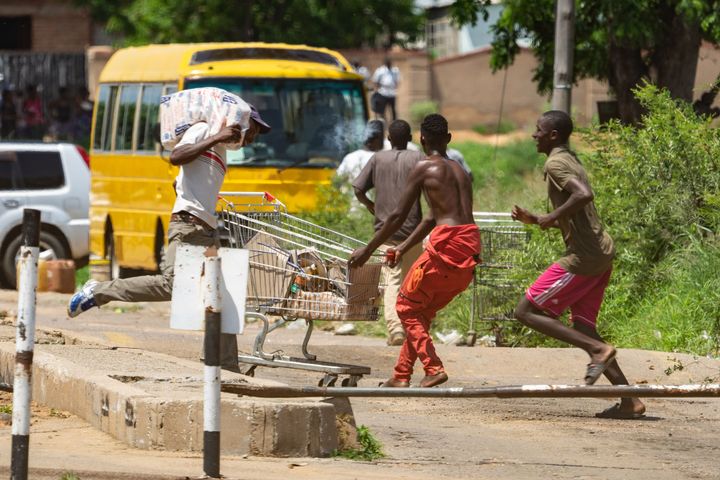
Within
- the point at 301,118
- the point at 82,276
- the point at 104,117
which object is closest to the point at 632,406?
the point at 301,118

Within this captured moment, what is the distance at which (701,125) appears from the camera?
43.9 ft

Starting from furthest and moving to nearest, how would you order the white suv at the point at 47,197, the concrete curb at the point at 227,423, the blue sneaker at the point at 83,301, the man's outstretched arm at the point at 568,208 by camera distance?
the white suv at the point at 47,197, the blue sneaker at the point at 83,301, the man's outstretched arm at the point at 568,208, the concrete curb at the point at 227,423

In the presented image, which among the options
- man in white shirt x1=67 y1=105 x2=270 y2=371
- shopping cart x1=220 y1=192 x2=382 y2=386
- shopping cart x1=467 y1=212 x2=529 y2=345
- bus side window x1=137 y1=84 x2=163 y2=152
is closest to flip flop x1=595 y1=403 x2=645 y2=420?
shopping cart x1=220 y1=192 x2=382 y2=386

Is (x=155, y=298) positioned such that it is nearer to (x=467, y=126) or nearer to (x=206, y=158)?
(x=206, y=158)

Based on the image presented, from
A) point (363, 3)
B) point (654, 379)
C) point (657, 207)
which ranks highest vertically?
point (363, 3)

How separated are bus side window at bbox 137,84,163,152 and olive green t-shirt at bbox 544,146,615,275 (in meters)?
9.13

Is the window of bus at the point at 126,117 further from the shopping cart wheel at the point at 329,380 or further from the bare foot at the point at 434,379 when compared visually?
the bare foot at the point at 434,379

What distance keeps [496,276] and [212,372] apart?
22.6 feet

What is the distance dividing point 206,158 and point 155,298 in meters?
1.00

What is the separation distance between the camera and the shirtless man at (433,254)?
9.88m

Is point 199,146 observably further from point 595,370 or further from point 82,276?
point 82,276

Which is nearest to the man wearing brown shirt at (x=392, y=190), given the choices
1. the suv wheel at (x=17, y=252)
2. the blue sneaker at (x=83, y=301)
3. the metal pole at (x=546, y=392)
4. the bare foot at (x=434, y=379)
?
the bare foot at (x=434, y=379)

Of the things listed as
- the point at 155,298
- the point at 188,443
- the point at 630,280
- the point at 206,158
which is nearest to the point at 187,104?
the point at 206,158

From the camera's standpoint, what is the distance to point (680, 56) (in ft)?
57.9
